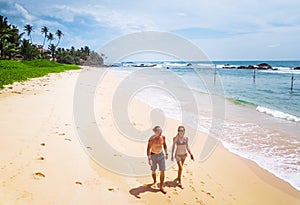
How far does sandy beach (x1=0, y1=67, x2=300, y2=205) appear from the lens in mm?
4602

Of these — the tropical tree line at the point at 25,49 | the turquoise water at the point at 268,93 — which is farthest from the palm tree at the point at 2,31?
the turquoise water at the point at 268,93

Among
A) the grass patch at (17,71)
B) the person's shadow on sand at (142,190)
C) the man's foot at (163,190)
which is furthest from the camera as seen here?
the grass patch at (17,71)

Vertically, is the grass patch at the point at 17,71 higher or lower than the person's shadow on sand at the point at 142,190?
higher

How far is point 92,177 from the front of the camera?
5363 millimetres

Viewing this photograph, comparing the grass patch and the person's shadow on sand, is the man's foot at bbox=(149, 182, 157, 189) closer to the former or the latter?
the person's shadow on sand

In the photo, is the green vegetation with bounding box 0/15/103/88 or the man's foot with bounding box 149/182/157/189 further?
the green vegetation with bounding box 0/15/103/88

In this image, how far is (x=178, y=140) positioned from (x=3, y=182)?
3536 mm

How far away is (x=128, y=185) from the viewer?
5367mm

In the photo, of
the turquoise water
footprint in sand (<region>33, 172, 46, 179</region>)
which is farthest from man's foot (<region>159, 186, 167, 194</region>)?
the turquoise water

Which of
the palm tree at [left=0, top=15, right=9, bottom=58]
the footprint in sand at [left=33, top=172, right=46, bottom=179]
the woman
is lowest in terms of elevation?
the footprint in sand at [left=33, top=172, right=46, bottom=179]

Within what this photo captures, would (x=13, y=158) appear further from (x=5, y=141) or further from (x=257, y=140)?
(x=257, y=140)

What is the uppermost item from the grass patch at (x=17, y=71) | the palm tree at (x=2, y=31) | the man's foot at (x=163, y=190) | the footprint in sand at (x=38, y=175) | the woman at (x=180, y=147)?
the palm tree at (x=2, y=31)

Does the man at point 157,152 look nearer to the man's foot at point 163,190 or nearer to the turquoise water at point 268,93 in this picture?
the man's foot at point 163,190

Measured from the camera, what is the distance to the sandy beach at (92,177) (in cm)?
460
